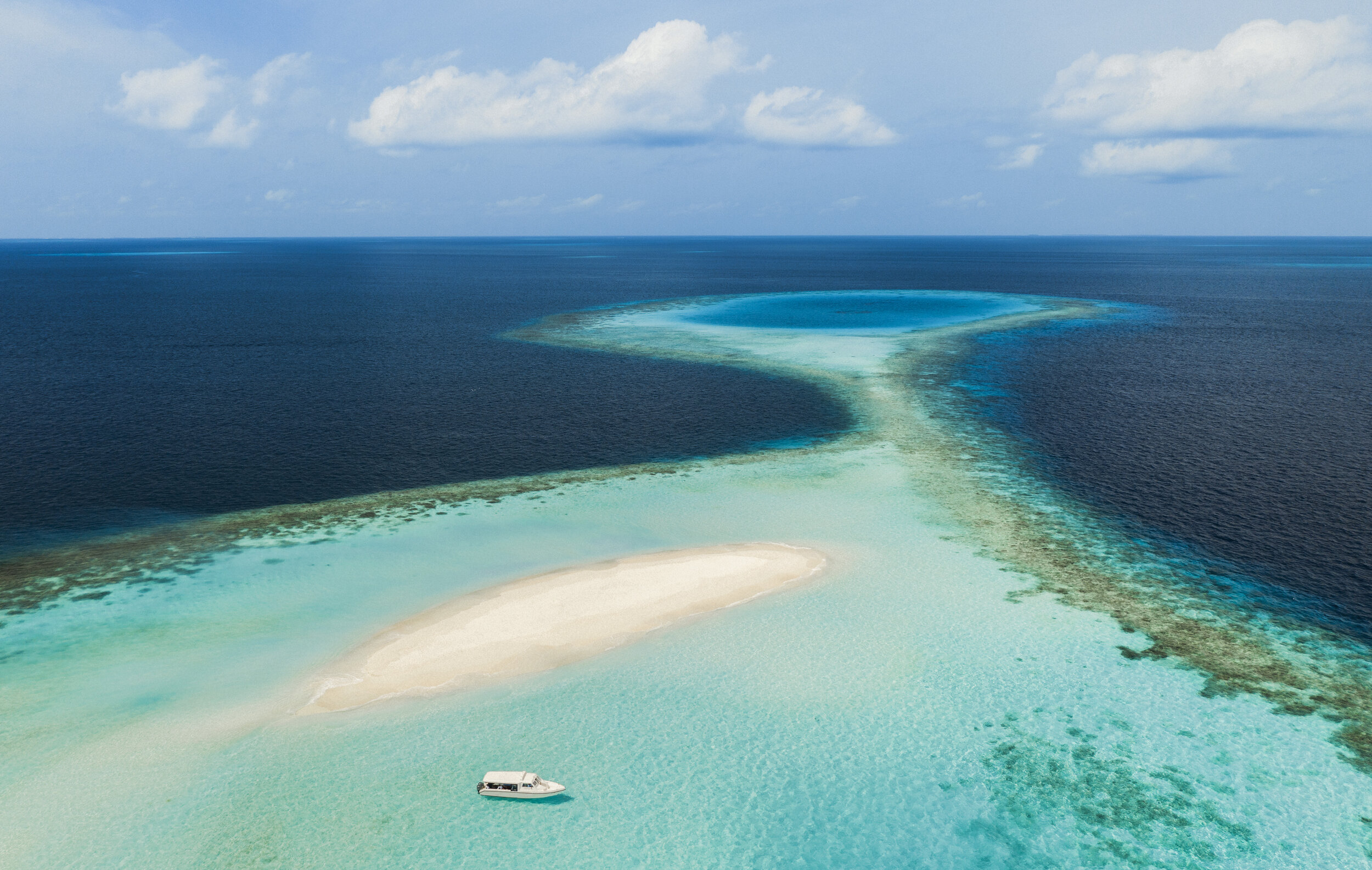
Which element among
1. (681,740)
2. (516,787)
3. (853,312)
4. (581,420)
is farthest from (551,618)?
(853,312)

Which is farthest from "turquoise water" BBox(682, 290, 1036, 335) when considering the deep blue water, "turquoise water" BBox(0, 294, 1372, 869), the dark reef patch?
the dark reef patch

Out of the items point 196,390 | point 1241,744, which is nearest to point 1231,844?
point 1241,744

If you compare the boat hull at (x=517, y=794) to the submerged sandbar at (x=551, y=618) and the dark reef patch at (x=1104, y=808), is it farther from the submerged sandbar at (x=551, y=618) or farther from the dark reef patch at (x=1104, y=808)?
the dark reef patch at (x=1104, y=808)

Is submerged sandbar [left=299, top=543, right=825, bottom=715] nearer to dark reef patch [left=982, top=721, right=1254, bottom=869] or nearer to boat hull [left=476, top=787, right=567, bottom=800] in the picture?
boat hull [left=476, top=787, right=567, bottom=800]

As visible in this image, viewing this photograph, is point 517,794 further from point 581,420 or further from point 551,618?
point 581,420

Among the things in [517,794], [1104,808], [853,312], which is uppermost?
[853,312]

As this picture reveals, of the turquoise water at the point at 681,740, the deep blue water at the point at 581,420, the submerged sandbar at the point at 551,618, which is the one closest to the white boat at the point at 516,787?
the turquoise water at the point at 681,740
